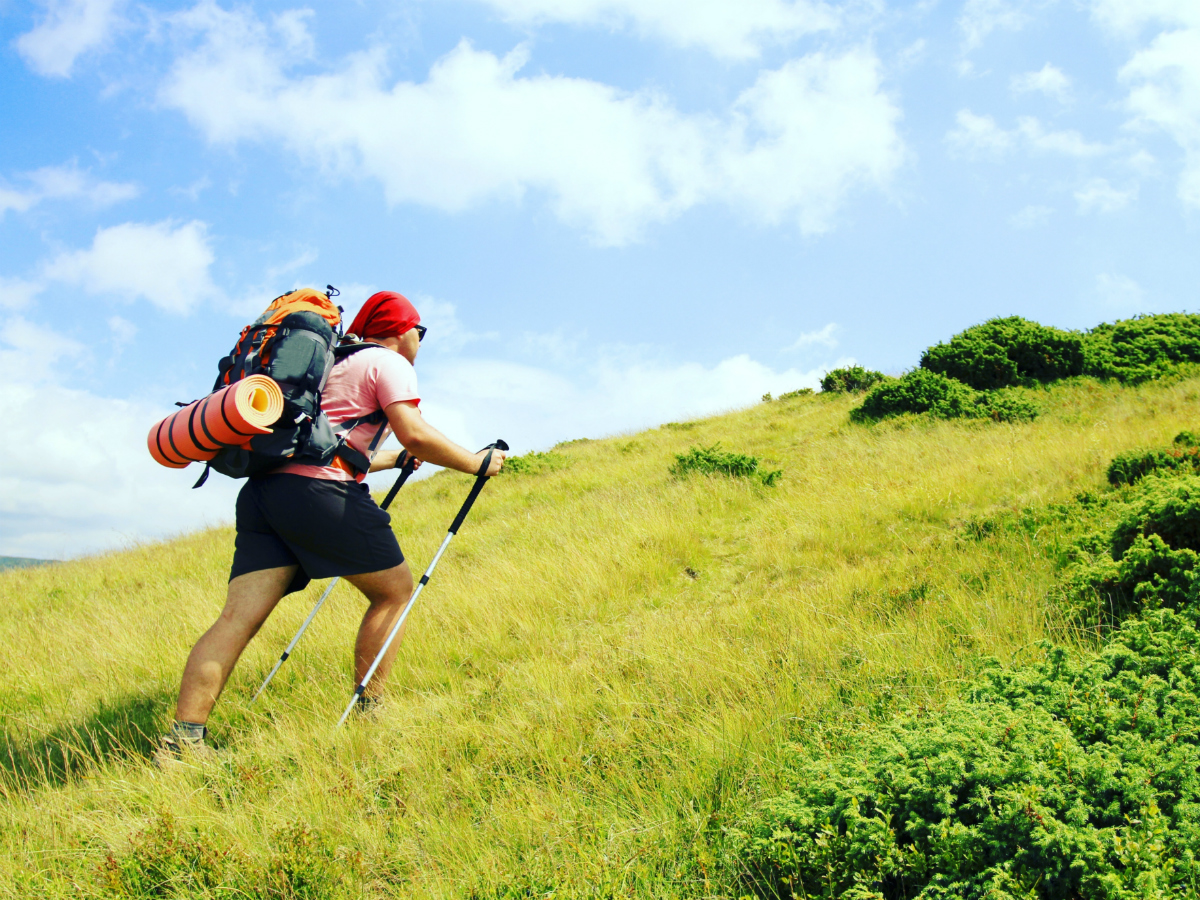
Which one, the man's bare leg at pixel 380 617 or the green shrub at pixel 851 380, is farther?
the green shrub at pixel 851 380

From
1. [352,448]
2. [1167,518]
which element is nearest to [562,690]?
[352,448]

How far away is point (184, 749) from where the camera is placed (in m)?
3.11

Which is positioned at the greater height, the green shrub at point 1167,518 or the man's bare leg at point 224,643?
the man's bare leg at point 224,643

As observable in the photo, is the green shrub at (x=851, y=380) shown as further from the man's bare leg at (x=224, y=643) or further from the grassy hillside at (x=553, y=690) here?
the man's bare leg at (x=224, y=643)

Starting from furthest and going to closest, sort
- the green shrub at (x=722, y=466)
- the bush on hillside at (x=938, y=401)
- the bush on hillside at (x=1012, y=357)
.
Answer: the bush on hillside at (x=1012, y=357)
the bush on hillside at (x=938, y=401)
the green shrub at (x=722, y=466)

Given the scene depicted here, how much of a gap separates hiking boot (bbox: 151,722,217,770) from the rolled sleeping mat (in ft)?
4.06

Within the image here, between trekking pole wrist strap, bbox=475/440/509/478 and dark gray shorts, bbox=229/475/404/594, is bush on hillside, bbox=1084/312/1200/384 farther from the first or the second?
dark gray shorts, bbox=229/475/404/594

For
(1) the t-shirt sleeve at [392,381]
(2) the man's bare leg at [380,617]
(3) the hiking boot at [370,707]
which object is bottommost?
(3) the hiking boot at [370,707]

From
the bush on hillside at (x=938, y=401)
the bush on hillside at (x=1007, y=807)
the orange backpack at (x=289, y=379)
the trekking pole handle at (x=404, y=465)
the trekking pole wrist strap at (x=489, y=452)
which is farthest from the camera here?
the bush on hillside at (x=938, y=401)

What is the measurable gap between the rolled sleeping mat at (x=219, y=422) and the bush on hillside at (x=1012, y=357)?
43.5 feet

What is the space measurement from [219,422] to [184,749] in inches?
58.8

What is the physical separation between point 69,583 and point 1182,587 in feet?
39.4

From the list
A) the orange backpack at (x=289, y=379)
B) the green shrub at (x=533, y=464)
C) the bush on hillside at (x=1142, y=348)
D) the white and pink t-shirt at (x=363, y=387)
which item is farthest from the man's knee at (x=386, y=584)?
the bush on hillside at (x=1142, y=348)

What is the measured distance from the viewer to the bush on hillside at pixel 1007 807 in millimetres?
1888
